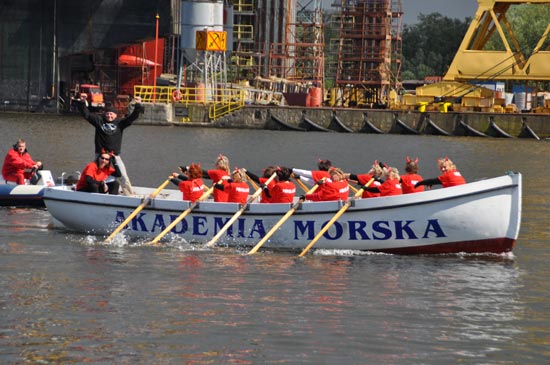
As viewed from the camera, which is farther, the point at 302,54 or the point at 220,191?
the point at 302,54

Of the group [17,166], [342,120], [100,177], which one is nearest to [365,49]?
[342,120]

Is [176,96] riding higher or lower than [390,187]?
lower

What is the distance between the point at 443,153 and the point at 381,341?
1764 inches

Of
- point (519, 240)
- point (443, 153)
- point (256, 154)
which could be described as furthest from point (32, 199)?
point (443, 153)

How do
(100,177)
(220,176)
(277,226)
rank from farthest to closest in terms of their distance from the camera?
(100,177) → (220,176) → (277,226)

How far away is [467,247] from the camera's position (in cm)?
2336

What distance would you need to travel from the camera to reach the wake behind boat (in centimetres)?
2272

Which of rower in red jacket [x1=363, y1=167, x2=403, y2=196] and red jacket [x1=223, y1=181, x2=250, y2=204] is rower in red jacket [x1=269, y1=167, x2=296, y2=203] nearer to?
red jacket [x1=223, y1=181, x2=250, y2=204]

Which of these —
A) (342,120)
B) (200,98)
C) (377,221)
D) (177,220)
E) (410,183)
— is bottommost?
(342,120)

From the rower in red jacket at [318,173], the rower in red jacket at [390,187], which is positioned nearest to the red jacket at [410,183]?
the rower in red jacket at [390,187]

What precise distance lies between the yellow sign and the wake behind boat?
199 feet

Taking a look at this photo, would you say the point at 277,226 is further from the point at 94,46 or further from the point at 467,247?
the point at 94,46

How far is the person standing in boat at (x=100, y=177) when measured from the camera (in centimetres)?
2616

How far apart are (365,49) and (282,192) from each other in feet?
349
